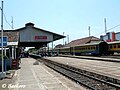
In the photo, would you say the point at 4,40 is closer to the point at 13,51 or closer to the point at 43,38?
the point at 13,51

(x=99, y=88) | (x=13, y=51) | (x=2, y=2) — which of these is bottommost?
(x=99, y=88)

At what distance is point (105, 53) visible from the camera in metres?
49.3

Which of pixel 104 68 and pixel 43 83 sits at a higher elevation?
pixel 104 68

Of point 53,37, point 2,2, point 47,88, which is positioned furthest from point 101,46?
point 47,88

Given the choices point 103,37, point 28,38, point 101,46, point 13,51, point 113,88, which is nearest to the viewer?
point 113,88

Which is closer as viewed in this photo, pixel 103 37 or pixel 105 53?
pixel 105 53

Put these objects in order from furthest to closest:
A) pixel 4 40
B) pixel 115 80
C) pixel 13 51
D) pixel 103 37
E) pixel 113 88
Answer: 1. pixel 103 37
2. pixel 13 51
3. pixel 4 40
4. pixel 115 80
5. pixel 113 88

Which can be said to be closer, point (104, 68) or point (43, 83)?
point (43, 83)

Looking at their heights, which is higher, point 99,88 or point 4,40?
point 4,40

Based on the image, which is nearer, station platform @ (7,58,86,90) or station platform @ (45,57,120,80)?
station platform @ (7,58,86,90)

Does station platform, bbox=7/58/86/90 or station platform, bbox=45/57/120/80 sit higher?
station platform, bbox=45/57/120/80

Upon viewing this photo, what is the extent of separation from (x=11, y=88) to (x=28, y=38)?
46.0 meters

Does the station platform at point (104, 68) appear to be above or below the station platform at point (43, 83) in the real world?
above

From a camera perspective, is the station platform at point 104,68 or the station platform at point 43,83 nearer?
the station platform at point 43,83
